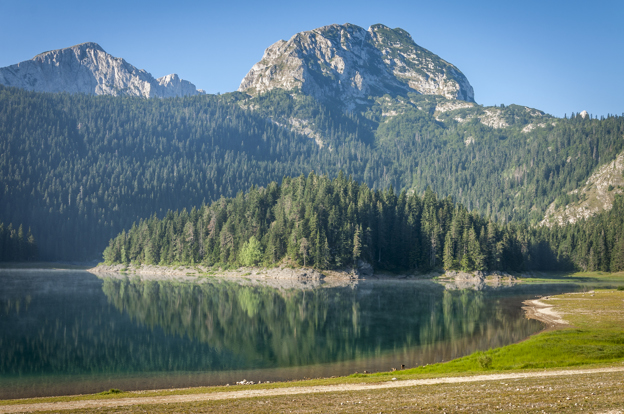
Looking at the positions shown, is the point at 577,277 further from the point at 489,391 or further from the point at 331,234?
the point at 489,391

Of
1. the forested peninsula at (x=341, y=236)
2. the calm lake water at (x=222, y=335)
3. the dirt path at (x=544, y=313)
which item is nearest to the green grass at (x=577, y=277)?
the forested peninsula at (x=341, y=236)

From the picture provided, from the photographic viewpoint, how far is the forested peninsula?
5576 inches

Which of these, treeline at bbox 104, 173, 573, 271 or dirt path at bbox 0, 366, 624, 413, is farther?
treeline at bbox 104, 173, 573, 271

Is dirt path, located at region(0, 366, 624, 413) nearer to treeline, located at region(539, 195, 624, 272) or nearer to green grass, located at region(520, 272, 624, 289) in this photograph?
green grass, located at region(520, 272, 624, 289)

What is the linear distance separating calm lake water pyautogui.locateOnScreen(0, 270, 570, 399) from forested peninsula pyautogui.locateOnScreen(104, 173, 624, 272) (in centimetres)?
4787

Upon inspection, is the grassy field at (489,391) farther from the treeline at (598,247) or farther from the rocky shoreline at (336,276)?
the treeline at (598,247)

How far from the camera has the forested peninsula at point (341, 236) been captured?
5576 inches

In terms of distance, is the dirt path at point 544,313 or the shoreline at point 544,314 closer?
the shoreline at point 544,314

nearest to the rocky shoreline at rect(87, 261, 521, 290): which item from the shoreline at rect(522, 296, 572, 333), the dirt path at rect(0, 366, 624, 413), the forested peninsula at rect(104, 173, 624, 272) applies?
the forested peninsula at rect(104, 173, 624, 272)

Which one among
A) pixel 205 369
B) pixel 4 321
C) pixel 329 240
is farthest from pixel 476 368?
pixel 329 240

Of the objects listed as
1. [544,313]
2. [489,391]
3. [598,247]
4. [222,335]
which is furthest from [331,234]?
[489,391]

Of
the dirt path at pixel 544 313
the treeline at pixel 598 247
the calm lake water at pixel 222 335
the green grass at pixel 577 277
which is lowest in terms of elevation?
the green grass at pixel 577 277

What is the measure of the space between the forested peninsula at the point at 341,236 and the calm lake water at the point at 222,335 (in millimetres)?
47875

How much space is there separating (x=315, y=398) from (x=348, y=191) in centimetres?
13754
